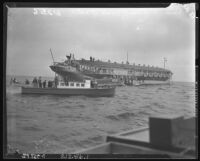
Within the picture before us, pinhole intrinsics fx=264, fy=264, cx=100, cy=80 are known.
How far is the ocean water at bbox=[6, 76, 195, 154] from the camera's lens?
2049 mm

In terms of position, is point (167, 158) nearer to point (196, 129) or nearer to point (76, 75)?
point (196, 129)

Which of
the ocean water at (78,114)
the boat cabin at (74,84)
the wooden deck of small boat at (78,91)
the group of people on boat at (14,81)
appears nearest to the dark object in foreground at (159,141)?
the ocean water at (78,114)

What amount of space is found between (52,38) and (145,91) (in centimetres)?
86

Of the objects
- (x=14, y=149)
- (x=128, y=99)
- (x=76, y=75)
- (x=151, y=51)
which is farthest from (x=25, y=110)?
(x=151, y=51)

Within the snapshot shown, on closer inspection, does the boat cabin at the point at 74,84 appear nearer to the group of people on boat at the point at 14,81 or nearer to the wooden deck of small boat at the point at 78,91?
the wooden deck of small boat at the point at 78,91

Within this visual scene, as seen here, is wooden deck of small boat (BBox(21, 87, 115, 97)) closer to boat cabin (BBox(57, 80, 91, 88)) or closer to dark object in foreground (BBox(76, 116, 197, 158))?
boat cabin (BBox(57, 80, 91, 88))

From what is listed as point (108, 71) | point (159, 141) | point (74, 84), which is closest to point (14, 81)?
point (74, 84)

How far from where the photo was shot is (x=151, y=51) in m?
2.09

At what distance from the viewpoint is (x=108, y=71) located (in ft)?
7.13

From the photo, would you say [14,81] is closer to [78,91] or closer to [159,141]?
[78,91]

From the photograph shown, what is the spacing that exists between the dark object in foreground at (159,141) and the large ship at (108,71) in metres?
0.38

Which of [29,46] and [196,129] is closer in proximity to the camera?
[196,129]

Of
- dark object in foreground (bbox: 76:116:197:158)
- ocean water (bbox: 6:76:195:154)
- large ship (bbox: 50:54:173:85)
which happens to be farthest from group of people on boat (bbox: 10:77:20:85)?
dark object in foreground (bbox: 76:116:197:158)

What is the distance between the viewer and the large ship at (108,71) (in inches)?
83.1
